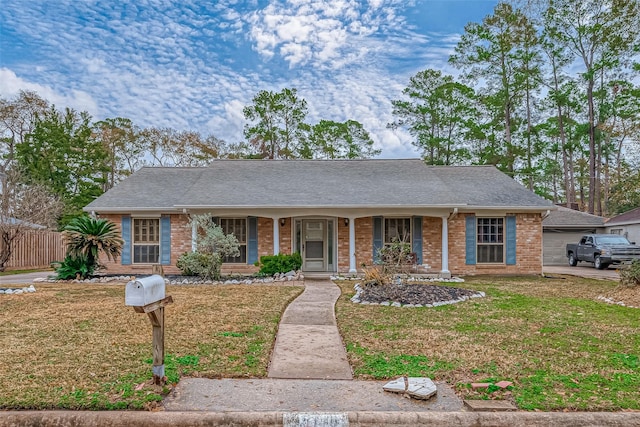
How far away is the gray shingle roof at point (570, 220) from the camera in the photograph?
22625 mm

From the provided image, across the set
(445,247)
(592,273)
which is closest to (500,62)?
(592,273)

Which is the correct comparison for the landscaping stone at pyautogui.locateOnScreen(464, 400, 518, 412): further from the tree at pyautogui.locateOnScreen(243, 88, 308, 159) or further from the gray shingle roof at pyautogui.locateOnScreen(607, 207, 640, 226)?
the tree at pyautogui.locateOnScreen(243, 88, 308, 159)

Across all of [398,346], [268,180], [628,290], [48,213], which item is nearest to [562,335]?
[398,346]

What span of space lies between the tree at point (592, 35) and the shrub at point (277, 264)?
20562 mm

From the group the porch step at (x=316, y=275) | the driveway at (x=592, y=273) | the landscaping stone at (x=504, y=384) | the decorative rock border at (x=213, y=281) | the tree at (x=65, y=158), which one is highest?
the tree at (x=65, y=158)

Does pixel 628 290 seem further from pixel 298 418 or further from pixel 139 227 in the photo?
pixel 139 227

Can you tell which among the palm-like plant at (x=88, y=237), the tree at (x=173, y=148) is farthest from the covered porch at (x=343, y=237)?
the tree at (x=173, y=148)

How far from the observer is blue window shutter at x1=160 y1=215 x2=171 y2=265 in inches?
577

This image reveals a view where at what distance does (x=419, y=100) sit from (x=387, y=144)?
4443 mm

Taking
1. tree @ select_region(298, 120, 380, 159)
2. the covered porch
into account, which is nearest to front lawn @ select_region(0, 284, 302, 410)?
the covered porch

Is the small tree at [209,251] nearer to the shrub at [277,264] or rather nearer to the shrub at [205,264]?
the shrub at [205,264]

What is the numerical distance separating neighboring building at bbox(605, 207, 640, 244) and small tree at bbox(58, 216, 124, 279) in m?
21.7

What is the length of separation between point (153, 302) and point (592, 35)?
29.3 metres

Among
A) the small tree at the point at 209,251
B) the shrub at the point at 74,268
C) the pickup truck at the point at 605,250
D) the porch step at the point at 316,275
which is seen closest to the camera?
the small tree at the point at 209,251
